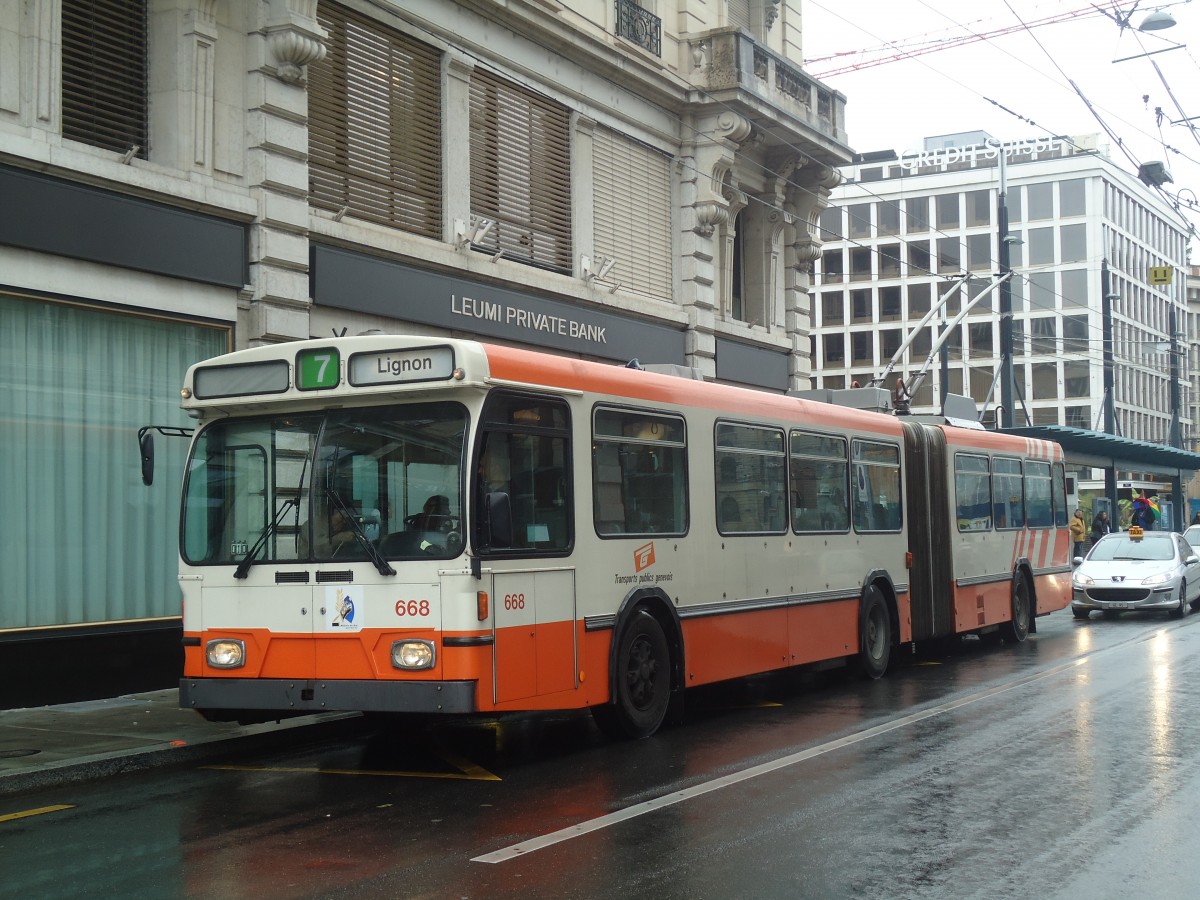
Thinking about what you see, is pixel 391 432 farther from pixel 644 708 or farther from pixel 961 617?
pixel 961 617

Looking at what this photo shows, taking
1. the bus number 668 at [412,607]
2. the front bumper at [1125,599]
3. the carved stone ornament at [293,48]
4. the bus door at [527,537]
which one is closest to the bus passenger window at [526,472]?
the bus door at [527,537]

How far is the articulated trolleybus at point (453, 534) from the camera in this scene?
9273mm

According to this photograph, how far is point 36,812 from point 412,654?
7.92ft

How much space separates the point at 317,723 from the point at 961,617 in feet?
30.9

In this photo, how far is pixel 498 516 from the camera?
911 cm

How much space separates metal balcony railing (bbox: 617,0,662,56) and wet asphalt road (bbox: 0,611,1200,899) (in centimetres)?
1306

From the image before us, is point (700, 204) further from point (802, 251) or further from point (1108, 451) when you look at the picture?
point (1108, 451)

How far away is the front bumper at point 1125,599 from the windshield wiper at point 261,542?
17.2 metres

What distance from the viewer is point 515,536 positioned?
9.70m

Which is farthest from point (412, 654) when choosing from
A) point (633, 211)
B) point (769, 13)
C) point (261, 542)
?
point (769, 13)

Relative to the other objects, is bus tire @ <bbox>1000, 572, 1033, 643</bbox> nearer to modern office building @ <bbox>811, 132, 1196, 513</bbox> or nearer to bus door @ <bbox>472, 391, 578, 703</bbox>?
bus door @ <bbox>472, 391, 578, 703</bbox>

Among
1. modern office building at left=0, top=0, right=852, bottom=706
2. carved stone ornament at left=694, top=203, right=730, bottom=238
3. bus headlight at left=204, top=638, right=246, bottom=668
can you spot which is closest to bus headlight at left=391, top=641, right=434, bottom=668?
bus headlight at left=204, top=638, right=246, bottom=668

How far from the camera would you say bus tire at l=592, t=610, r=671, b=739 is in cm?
1077

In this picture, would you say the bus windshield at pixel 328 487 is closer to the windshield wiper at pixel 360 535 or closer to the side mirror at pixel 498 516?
the windshield wiper at pixel 360 535
